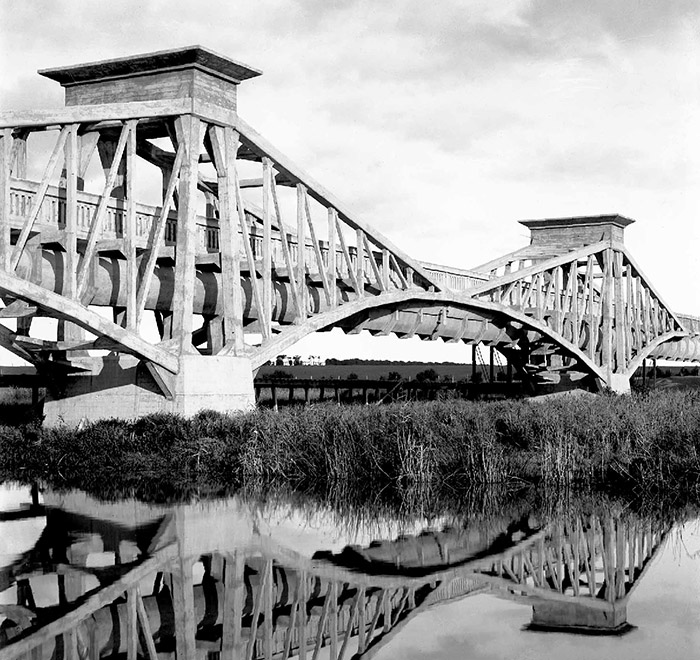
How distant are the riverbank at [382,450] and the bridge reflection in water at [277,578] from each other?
3532 mm

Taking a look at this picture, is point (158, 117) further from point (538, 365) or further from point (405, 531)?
point (538, 365)

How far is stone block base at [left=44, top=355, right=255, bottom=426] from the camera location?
84.4 feet

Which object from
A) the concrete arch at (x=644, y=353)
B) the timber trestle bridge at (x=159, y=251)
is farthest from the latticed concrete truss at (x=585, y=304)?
the timber trestle bridge at (x=159, y=251)

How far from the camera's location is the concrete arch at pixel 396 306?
2872 centimetres

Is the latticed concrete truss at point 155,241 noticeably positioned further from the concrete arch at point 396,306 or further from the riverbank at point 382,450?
the riverbank at point 382,450

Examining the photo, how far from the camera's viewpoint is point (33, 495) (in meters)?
20.7

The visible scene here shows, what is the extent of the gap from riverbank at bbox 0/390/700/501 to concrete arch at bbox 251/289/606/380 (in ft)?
11.6

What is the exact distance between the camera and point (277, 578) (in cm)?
1344

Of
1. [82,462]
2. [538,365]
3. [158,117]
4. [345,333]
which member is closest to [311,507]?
[82,462]

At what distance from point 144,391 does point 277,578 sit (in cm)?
1329

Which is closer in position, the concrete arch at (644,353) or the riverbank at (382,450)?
the riverbank at (382,450)

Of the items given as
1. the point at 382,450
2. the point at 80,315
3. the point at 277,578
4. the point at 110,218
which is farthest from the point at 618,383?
the point at 277,578

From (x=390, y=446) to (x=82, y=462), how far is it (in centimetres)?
682

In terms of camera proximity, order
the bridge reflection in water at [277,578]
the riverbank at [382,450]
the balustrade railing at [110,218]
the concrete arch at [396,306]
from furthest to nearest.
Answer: the concrete arch at [396,306] < the balustrade railing at [110,218] < the riverbank at [382,450] < the bridge reflection in water at [277,578]
